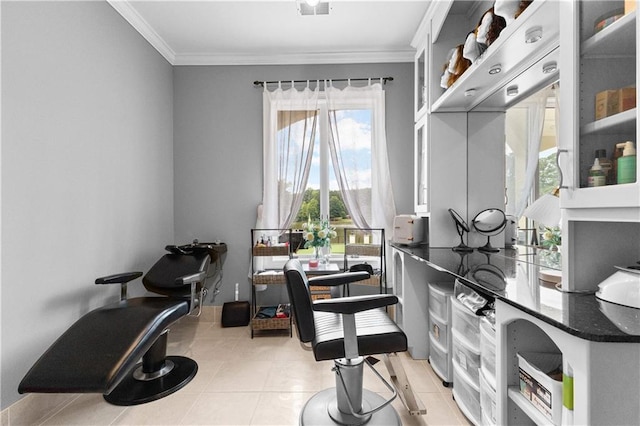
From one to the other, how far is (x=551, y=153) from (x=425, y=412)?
153 cm

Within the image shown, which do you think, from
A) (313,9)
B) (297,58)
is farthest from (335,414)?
(297,58)

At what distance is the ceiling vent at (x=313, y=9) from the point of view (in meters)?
2.45

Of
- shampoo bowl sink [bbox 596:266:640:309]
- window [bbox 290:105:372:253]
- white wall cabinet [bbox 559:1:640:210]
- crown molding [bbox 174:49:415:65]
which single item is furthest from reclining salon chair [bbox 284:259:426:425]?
crown molding [bbox 174:49:415:65]

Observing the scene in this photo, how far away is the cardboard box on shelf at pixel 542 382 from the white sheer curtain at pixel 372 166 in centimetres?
203

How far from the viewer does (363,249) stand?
3.07 metres

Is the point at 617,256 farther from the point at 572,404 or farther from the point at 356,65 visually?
the point at 356,65

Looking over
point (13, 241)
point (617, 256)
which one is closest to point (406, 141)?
point (617, 256)

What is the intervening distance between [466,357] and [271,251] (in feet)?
6.00

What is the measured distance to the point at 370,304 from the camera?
4.41 ft

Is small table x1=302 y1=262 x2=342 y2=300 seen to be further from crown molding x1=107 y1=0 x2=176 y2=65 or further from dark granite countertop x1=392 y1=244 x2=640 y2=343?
crown molding x1=107 y1=0 x2=176 y2=65

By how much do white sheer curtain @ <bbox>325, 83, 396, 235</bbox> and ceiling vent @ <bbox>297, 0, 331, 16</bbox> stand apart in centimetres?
75

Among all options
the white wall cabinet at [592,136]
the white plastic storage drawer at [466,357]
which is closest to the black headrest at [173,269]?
the white plastic storage drawer at [466,357]

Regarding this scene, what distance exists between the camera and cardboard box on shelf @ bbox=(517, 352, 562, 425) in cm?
97

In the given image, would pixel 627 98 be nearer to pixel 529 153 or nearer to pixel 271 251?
pixel 529 153
